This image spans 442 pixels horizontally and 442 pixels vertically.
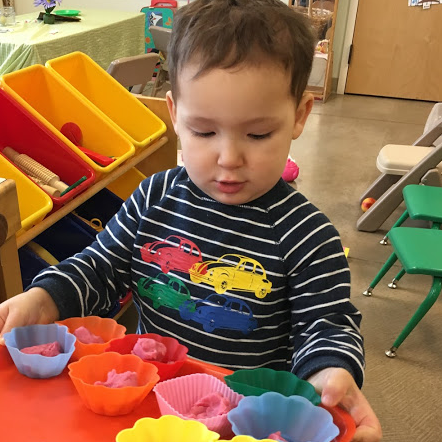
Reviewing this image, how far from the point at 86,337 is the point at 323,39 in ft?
15.4

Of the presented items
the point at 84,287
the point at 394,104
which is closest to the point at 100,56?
the point at 394,104

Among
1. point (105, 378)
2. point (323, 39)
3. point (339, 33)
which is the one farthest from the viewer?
point (339, 33)

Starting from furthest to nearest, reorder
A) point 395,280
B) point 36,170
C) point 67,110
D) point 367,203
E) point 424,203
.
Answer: point 367,203 → point 395,280 → point 424,203 → point 67,110 → point 36,170

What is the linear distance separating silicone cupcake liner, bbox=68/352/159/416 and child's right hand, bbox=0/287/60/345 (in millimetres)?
118

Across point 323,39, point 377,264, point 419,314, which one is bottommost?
point 377,264

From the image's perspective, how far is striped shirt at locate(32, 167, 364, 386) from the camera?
0.73 meters

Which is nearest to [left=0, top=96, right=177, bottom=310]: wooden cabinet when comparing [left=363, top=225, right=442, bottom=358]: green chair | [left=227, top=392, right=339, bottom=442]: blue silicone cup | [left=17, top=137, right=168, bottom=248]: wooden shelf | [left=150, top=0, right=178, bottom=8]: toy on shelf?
[left=17, top=137, right=168, bottom=248]: wooden shelf

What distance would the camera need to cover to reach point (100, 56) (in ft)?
11.8

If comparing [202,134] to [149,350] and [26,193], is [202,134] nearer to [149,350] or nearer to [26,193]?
[149,350]

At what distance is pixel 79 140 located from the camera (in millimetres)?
1687

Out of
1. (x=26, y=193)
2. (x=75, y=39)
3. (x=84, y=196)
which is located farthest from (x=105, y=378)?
(x=75, y=39)

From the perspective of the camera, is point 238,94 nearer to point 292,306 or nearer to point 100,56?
point 292,306

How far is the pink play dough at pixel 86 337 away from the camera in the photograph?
0.61m

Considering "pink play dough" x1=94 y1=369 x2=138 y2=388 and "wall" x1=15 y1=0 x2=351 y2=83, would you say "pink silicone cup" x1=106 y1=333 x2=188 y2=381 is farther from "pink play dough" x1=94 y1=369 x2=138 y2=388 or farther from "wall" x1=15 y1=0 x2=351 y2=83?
"wall" x1=15 y1=0 x2=351 y2=83
